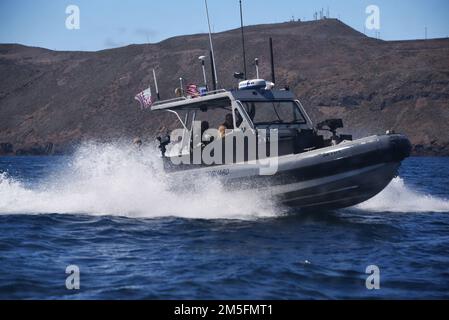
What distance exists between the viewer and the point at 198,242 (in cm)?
1112

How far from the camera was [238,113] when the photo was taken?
14633 millimetres

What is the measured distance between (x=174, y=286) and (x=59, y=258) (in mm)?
2534

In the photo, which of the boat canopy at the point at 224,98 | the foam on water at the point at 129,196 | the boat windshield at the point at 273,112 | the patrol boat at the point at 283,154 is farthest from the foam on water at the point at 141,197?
the boat windshield at the point at 273,112

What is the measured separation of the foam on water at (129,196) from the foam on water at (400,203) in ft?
10.2

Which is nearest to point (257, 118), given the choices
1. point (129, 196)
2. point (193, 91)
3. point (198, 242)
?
point (193, 91)

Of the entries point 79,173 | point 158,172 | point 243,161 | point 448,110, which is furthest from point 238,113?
point 448,110

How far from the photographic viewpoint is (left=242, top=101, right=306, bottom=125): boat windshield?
48.1ft

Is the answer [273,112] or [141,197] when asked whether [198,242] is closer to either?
[141,197]

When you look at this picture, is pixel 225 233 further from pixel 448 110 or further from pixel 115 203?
pixel 448 110

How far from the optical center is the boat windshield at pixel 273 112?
578 inches

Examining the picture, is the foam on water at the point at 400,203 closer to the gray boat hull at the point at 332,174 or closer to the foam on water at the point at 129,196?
the gray boat hull at the point at 332,174

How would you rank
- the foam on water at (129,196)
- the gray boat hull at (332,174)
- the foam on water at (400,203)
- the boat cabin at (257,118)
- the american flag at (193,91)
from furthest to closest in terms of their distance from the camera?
the american flag at (193,91) < the foam on water at (400,203) < the foam on water at (129,196) < the boat cabin at (257,118) < the gray boat hull at (332,174)

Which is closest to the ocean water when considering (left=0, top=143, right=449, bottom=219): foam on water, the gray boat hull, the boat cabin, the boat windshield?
(left=0, top=143, right=449, bottom=219): foam on water

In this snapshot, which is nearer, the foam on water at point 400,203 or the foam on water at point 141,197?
the foam on water at point 141,197
